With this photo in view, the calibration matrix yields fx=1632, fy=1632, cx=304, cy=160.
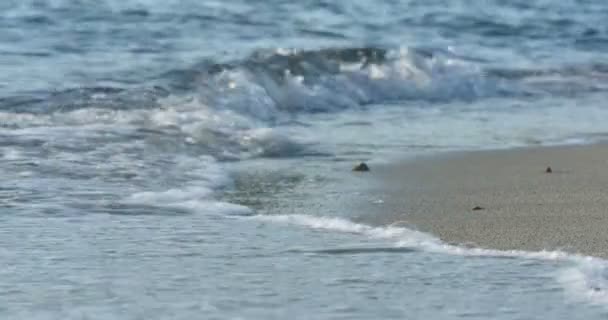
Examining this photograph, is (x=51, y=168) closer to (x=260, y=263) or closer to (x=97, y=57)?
(x=260, y=263)

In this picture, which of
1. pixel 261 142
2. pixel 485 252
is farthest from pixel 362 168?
pixel 485 252

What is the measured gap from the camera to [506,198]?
6.36 metres

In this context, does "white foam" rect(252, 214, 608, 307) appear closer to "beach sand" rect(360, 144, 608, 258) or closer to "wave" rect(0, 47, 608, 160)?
"beach sand" rect(360, 144, 608, 258)

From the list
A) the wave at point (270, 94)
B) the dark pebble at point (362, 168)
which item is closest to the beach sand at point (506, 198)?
the dark pebble at point (362, 168)

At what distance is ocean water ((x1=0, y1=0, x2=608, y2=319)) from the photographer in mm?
4672

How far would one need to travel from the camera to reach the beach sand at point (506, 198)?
5.45 meters

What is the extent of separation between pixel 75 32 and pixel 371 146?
203 inches

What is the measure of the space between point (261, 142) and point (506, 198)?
6.51 ft

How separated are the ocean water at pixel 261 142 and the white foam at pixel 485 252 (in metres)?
0.01

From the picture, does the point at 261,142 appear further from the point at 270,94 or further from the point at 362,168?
the point at 270,94

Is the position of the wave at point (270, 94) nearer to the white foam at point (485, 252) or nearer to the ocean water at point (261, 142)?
the ocean water at point (261, 142)

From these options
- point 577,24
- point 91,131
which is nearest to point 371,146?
point 91,131

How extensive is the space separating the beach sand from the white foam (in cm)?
8

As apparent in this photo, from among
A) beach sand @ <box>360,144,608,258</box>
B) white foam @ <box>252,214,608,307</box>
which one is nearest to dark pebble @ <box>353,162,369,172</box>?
beach sand @ <box>360,144,608,258</box>
